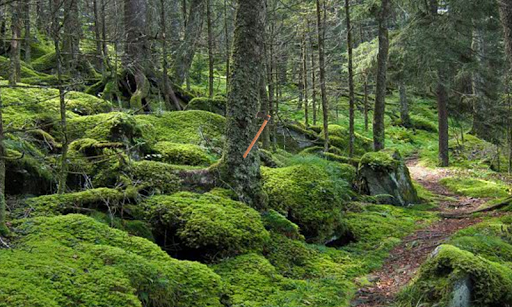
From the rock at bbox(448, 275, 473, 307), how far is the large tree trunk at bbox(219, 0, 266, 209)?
2.93 metres

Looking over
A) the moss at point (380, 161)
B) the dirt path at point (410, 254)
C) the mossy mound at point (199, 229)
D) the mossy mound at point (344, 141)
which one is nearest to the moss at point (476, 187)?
the dirt path at point (410, 254)

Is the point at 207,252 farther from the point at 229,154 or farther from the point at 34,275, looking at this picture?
the point at 34,275

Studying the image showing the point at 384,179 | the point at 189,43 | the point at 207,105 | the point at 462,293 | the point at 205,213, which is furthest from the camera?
the point at 189,43

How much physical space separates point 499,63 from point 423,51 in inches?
209

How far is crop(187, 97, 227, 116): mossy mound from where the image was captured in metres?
12.4

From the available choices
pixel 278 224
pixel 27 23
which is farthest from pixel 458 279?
pixel 27 23

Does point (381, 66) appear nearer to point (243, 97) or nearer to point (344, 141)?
point (344, 141)

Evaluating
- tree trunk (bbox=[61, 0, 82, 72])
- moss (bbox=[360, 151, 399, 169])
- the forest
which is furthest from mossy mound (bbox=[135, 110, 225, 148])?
moss (bbox=[360, 151, 399, 169])

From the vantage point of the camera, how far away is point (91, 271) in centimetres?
340

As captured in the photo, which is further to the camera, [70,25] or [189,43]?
[189,43]

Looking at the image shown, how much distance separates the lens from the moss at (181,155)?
7.43 m

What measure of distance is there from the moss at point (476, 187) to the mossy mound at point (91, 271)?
10.9 metres

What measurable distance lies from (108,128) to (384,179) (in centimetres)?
705

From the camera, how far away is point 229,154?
6172 millimetres
